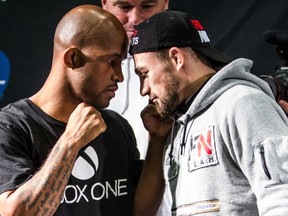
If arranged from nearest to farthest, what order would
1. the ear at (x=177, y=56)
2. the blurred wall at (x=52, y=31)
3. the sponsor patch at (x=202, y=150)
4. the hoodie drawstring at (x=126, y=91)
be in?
the sponsor patch at (x=202, y=150), the ear at (x=177, y=56), the hoodie drawstring at (x=126, y=91), the blurred wall at (x=52, y=31)

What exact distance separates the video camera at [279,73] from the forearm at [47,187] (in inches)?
22.1

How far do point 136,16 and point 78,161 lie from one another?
564 millimetres

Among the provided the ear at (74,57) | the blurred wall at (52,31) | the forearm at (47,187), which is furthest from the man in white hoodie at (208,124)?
the blurred wall at (52,31)

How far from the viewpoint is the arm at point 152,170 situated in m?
1.93

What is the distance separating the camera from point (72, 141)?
1.71 metres

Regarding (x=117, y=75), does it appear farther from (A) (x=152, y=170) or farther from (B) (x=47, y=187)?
(B) (x=47, y=187)

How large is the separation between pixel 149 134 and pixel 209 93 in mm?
335

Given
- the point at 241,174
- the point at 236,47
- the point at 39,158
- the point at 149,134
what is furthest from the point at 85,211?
the point at 236,47

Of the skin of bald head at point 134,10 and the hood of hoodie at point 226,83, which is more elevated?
the skin of bald head at point 134,10

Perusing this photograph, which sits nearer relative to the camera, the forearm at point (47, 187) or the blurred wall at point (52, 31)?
the forearm at point (47, 187)

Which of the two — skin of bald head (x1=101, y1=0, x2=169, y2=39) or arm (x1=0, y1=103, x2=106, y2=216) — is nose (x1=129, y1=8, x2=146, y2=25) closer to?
skin of bald head (x1=101, y1=0, x2=169, y2=39)

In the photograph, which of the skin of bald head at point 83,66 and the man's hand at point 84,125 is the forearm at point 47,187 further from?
the skin of bald head at point 83,66

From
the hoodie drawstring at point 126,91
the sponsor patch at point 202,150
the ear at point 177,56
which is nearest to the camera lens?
the sponsor patch at point 202,150

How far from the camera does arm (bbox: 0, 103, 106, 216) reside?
1639mm
